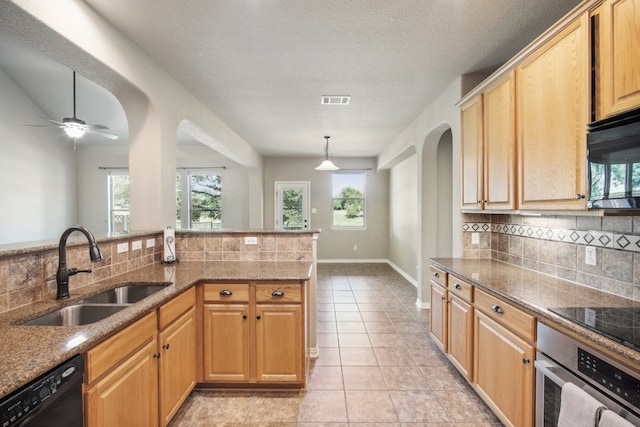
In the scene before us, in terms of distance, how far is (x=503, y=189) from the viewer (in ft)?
7.04

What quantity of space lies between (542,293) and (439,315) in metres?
1.08

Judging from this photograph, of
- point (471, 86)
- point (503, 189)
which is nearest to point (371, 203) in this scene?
point (471, 86)

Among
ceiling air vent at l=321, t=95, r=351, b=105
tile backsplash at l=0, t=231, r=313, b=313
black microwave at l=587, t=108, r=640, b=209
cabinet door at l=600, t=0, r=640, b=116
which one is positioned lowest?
tile backsplash at l=0, t=231, r=313, b=313

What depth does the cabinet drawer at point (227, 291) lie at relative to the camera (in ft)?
7.00

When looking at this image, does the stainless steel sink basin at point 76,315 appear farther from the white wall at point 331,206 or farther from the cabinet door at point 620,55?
the white wall at point 331,206

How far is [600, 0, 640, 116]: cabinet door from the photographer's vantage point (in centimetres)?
122

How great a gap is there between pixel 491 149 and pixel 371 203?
5149 mm

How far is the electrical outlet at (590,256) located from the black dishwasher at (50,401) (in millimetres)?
2642

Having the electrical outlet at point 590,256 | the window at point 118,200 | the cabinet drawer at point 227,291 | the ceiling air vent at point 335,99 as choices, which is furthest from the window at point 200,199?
the electrical outlet at point 590,256

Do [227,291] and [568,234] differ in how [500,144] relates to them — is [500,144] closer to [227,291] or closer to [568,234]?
[568,234]

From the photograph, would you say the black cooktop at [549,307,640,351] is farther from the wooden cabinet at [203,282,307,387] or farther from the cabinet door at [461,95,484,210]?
the wooden cabinet at [203,282,307,387]

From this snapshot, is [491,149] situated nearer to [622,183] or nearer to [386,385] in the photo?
[622,183]

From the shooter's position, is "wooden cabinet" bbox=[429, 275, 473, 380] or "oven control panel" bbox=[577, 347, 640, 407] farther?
"wooden cabinet" bbox=[429, 275, 473, 380]

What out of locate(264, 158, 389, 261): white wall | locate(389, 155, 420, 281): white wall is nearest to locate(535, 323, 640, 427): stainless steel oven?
locate(389, 155, 420, 281): white wall
